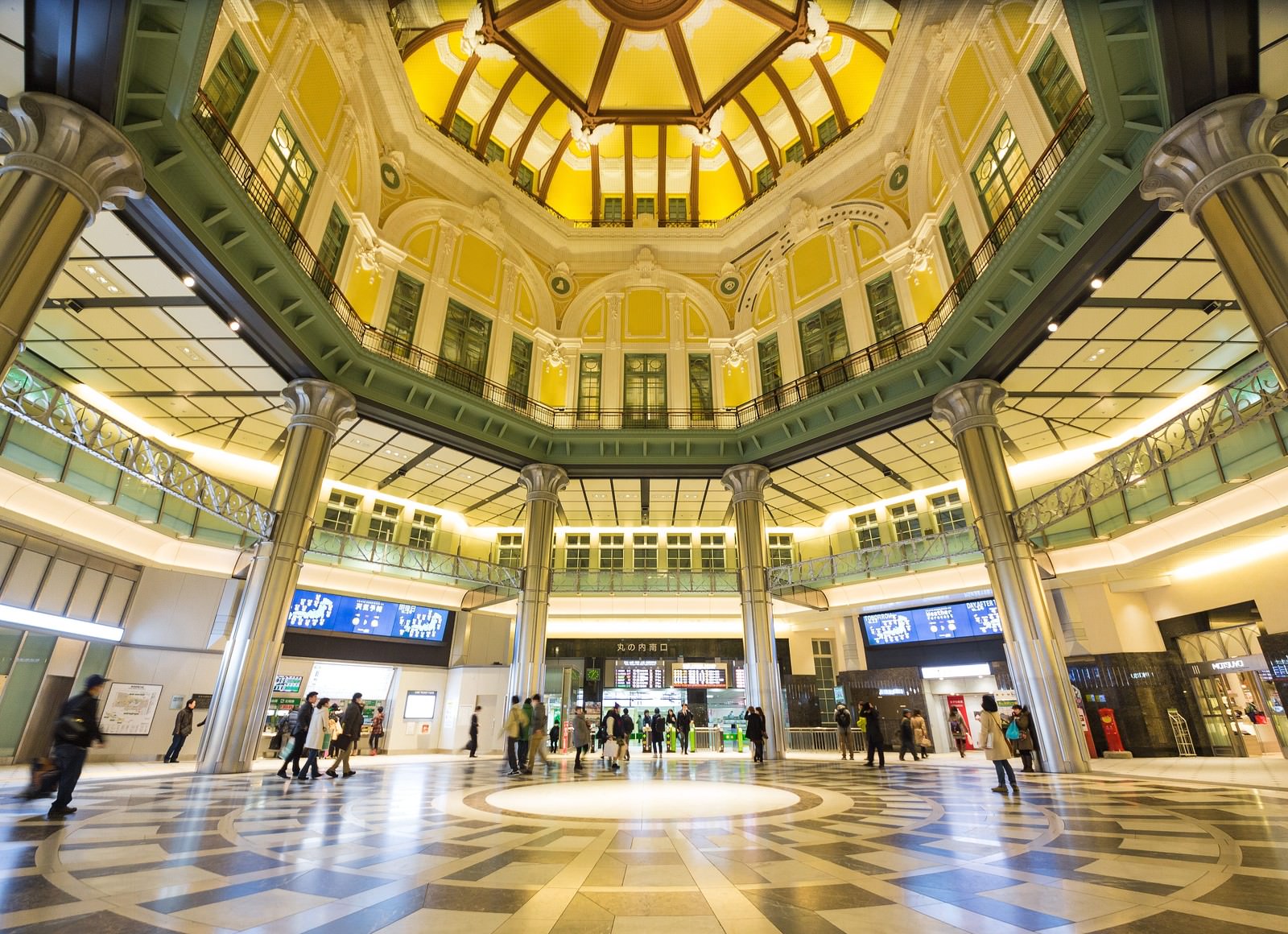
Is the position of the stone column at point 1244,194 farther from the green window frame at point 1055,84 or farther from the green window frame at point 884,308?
the green window frame at point 884,308

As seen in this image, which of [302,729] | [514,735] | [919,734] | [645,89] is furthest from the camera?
[645,89]

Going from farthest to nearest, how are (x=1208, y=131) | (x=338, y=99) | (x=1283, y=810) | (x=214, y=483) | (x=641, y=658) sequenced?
(x=641, y=658) < (x=338, y=99) < (x=214, y=483) < (x=1208, y=131) < (x=1283, y=810)

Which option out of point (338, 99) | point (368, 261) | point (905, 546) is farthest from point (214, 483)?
point (905, 546)

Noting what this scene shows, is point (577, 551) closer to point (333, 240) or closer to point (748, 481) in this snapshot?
point (748, 481)

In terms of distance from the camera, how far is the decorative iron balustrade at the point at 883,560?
1830 centimetres

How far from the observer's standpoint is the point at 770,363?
68.0 feet

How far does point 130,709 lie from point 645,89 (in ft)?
89.9

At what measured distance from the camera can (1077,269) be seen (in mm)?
11094

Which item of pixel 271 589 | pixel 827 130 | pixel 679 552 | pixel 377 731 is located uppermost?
pixel 827 130

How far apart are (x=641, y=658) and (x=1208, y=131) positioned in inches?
919

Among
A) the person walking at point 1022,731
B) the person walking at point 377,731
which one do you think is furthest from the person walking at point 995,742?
the person walking at point 377,731

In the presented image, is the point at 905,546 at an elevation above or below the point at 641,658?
above

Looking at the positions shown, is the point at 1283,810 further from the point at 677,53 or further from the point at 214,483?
the point at 677,53

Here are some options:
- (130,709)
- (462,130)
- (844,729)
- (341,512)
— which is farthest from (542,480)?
(462,130)
